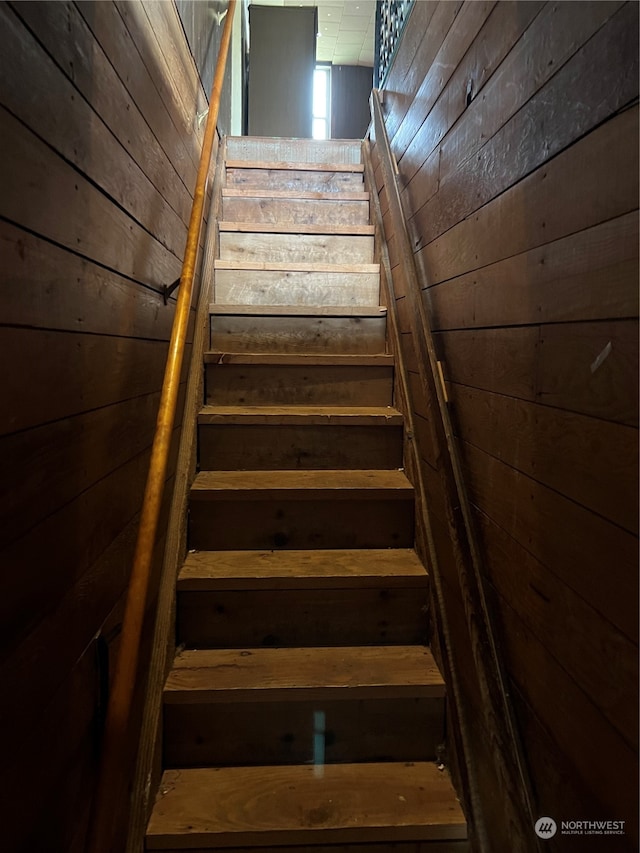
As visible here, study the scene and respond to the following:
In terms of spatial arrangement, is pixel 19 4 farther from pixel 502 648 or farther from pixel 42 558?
pixel 502 648

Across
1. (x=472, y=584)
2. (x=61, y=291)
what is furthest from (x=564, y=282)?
(x=61, y=291)

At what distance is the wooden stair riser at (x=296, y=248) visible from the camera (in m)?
2.47

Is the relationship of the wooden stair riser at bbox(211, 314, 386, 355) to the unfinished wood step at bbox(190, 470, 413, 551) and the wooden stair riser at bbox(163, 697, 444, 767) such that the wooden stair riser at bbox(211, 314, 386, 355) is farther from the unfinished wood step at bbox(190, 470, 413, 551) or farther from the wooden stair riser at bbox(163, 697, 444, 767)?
the wooden stair riser at bbox(163, 697, 444, 767)

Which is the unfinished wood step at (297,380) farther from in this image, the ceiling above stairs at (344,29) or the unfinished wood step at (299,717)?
the ceiling above stairs at (344,29)

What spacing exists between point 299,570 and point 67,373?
2.99ft

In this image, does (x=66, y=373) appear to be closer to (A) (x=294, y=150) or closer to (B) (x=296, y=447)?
(B) (x=296, y=447)

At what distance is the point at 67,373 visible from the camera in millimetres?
915

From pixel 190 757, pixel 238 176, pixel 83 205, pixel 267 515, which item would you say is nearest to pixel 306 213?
pixel 238 176

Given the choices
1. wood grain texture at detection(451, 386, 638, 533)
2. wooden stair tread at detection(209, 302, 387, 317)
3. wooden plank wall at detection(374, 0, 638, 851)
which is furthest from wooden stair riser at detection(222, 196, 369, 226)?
wood grain texture at detection(451, 386, 638, 533)

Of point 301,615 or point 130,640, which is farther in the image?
point 301,615

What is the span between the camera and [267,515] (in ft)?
5.52

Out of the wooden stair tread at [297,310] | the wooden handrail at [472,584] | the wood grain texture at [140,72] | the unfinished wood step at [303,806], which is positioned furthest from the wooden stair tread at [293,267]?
the unfinished wood step at [303,806]

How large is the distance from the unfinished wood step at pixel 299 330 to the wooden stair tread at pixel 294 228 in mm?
545

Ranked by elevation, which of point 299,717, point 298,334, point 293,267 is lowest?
point 299,717
